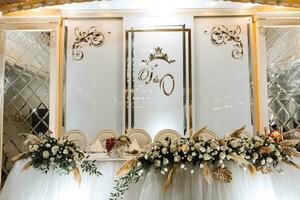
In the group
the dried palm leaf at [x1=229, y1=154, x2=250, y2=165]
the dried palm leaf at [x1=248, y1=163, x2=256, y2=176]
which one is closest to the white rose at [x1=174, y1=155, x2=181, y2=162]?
the dried palm leaf at [x1=229, y1=154, x2=250, y2=165]

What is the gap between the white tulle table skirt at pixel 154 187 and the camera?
3035mm

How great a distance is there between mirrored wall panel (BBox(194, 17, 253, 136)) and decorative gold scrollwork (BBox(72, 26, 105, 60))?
1.68m

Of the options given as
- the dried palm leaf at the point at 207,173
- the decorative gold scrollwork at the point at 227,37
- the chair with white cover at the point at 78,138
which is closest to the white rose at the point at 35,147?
the dried palm leaf at the point at 207,173

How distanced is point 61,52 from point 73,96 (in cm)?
80

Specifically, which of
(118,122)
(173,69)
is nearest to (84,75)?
(118,122)

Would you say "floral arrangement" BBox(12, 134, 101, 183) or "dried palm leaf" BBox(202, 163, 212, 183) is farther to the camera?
"floral arrangement" BBox(12, 134, 101, 183)

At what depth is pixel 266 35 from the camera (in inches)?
258

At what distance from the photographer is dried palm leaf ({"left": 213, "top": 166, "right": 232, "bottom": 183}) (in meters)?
2.96

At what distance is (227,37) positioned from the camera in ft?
21.4

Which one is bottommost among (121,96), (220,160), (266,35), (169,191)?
(169,191)

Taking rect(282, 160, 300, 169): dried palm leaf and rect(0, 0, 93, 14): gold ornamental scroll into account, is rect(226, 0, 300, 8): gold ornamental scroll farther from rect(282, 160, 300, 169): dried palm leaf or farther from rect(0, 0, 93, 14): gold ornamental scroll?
rect(0, 0, 93, 14): gold ornamental scroll

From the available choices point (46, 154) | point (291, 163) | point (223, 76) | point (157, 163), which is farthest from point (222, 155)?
point (223, 76)

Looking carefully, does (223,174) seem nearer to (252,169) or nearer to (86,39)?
(252,169)

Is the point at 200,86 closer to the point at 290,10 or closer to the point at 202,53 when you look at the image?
the point at 202,53
